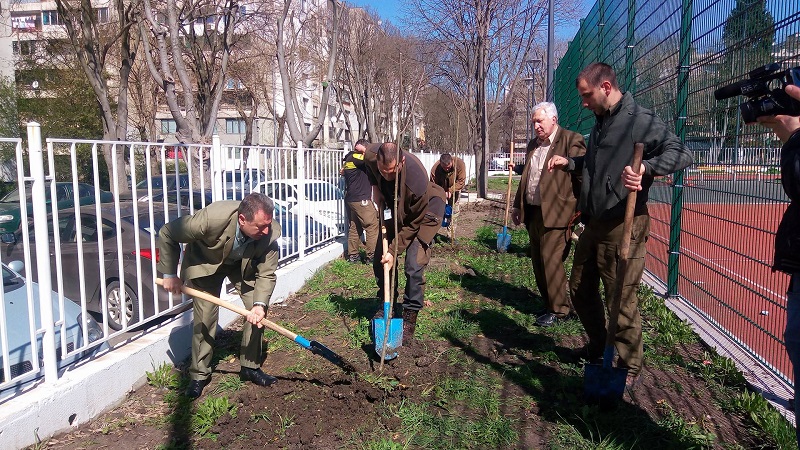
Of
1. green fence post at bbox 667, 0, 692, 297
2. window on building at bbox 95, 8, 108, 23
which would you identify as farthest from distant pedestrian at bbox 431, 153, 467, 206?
window on building at bbox 95, 8, 108, 23

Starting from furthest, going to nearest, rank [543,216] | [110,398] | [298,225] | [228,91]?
[228,91]
[298,225]
[543,216]
[110,398]

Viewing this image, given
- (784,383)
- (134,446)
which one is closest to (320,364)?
(134,446)

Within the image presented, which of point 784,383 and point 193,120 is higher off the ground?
point 193,120

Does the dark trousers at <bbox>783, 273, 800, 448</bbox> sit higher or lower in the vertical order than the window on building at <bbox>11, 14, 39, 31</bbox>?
lower

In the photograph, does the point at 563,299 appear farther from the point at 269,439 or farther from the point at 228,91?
the point at 228,91

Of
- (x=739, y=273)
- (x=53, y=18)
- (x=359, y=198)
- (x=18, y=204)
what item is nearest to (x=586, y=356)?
(x=739, y=273)

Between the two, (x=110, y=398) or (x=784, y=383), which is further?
(x=110, y=398)

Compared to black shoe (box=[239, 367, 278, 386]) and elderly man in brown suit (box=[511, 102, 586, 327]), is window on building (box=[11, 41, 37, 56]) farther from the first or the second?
elderly man in brown suit (box=[511, 102, 586, 327])

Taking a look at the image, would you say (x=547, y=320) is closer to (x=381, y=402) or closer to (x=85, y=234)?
(x=381, y=402)

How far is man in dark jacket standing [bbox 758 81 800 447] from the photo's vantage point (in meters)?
2.21

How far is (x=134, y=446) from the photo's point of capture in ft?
11.4

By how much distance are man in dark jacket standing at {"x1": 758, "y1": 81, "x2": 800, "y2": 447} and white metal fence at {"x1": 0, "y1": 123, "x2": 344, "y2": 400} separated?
341 cm

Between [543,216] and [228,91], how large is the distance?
3243 cm

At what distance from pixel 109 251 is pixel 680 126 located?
15.9 feet
